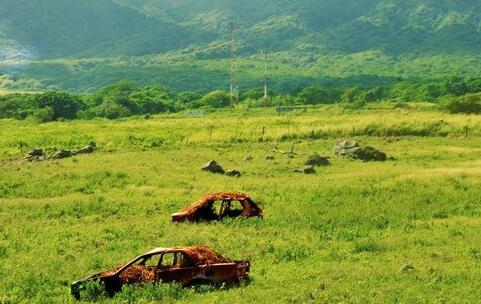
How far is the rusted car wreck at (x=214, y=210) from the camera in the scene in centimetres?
3344

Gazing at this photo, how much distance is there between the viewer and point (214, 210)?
34.2 m

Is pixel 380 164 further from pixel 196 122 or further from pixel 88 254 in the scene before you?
pixel 196 122

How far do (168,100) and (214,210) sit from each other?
145 metres

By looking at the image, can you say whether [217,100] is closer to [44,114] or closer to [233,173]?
[44,114]

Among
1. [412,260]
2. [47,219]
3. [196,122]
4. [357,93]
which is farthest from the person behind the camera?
[357,93]

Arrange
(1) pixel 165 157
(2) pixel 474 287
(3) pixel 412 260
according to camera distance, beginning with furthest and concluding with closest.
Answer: (1) pixel 165 157
(3) pixel 412 260
(2) pixel 474 287

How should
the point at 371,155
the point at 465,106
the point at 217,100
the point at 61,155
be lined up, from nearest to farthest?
the point at 371,155 < the point at 61,155 < the point at 465,106 < the point at 217,100

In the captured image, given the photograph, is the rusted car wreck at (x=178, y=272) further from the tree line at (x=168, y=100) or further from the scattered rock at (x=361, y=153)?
the tree line at (x=168, y=100)

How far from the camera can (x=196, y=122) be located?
94000mm

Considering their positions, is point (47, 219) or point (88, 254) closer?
point (88, 254)

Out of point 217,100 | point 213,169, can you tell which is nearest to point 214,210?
point 213,169

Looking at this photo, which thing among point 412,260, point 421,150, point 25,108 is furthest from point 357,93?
point 412,260

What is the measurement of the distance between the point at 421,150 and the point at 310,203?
29759 millimetres

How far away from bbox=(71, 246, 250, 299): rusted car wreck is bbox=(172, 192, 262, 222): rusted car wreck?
10.9m
